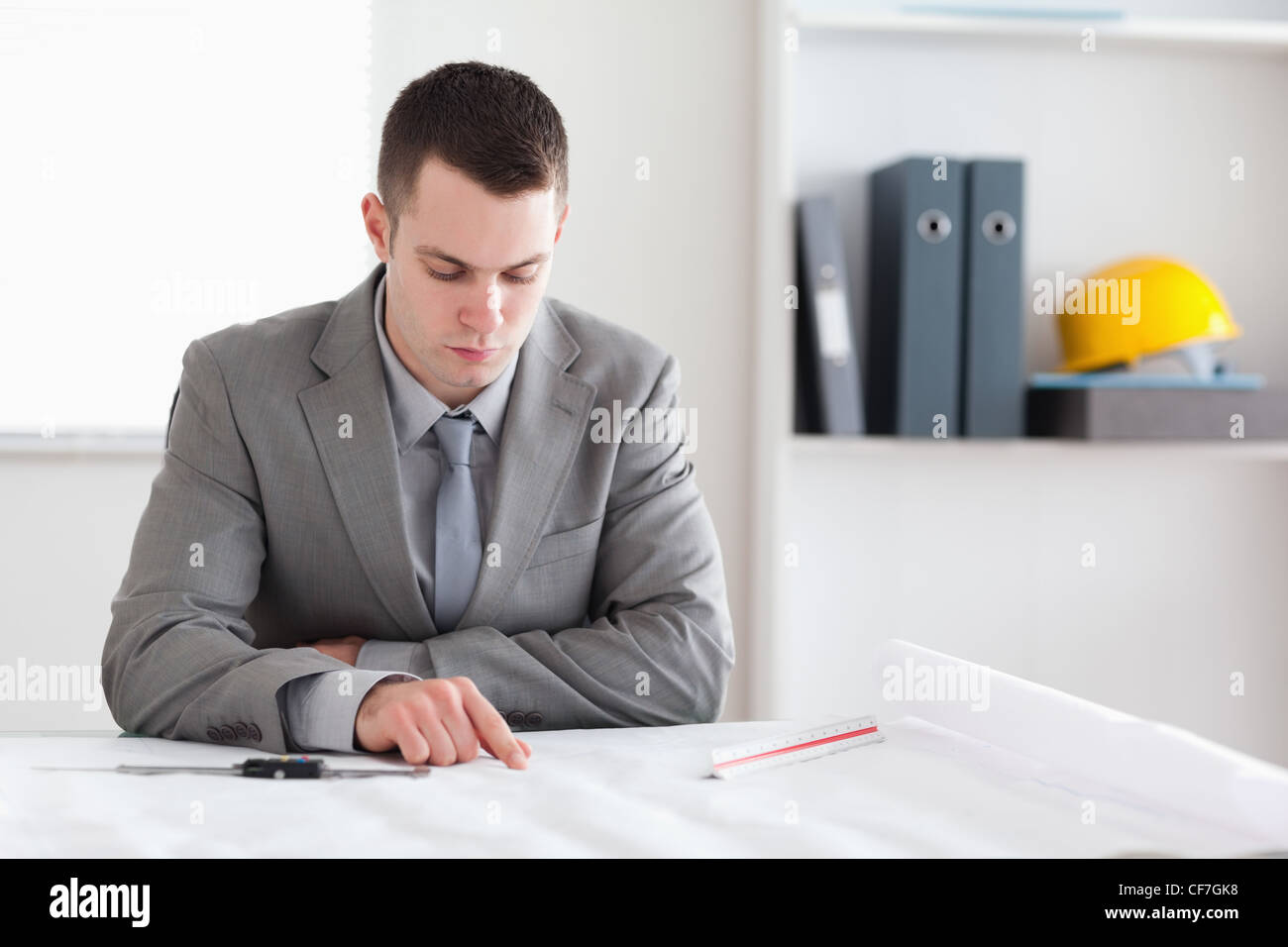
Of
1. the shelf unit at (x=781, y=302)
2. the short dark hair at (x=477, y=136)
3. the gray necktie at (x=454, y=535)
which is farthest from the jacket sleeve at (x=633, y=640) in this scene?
the shelf unit at (x=781, y=302)

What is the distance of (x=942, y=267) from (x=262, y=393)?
123 cm

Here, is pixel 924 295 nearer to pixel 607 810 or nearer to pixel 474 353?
pixel 474 353

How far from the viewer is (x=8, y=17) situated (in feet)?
7.51

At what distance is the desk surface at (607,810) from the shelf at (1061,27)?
5.24 ft

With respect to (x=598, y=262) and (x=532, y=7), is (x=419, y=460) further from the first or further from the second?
(x=532, y=7)

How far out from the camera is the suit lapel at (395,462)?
142 cm

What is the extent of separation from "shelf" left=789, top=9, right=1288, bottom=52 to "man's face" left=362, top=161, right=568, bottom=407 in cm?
111

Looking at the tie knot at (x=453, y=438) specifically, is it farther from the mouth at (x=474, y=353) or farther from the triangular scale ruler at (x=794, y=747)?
the triangular scale ruler at (x=794, y=747)

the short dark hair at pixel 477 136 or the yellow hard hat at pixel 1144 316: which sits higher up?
the short dark hair at pixel 477 136

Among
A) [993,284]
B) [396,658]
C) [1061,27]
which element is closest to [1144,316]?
[993,284]

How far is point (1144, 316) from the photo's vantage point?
229cm

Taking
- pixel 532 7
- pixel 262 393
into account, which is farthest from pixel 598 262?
→ pixel 262 393

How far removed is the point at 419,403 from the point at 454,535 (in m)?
0.16
